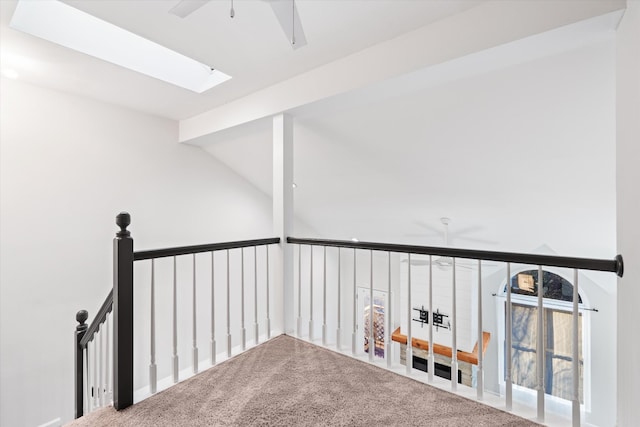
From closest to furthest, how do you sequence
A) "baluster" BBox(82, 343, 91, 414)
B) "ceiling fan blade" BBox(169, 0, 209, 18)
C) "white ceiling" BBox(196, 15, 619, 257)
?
"ceiling fan blade" BBox(169, 0, 209, 18) < "white ceiling" BBox(196, 15, 619, 257) < "baluster" BBox(82, 343, 91, 414)

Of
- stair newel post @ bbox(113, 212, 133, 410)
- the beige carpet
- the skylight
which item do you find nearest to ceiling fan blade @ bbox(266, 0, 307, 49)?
stair newel post @ bbox(113, 212, 133, 410)

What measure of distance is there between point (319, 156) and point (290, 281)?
167cm

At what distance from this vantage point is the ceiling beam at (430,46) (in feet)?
5.52

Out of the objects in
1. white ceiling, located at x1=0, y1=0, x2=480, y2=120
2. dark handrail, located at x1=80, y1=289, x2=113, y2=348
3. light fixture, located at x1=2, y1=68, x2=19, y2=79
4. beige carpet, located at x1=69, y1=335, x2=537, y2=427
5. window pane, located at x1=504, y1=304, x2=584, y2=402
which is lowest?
window pane, located at x1=504, y1=304, x2=584, y2=402

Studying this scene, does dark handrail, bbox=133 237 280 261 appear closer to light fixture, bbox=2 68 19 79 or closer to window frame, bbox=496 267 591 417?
light fixture, bbox=2 68 19 79

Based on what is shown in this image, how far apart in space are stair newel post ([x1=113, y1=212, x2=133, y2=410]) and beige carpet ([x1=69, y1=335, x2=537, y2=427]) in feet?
0.44

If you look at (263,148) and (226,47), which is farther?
(263,148)

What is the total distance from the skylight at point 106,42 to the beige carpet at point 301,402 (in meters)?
2.52

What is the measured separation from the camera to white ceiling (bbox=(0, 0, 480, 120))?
75.4 inches

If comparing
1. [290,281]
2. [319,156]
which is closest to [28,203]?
[290,281]

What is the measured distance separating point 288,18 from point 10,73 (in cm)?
283

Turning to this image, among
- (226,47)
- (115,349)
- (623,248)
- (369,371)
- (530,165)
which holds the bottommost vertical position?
(369,371)

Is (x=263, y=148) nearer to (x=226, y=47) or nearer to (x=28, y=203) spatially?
(x=226, y=47)

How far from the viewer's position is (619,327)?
1.50m
